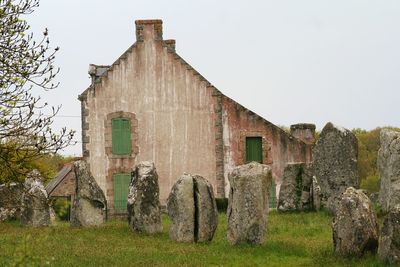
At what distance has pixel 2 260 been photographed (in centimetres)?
1755

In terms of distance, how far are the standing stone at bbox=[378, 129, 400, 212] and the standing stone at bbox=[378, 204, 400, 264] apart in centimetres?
941

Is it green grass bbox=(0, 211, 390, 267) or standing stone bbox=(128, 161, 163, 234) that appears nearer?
green grass bbox=(0, 211, 390, 267)

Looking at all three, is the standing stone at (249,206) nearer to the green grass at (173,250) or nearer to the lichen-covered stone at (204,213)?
the green grass at (173,250)

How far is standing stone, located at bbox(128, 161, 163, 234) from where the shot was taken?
24.4 meters

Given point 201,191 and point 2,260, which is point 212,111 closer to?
point 201,191

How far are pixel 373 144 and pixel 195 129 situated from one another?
47.7 m

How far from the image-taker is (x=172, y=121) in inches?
1679

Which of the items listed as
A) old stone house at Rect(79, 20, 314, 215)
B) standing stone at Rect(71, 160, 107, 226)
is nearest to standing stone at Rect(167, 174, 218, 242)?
standing stone at Rect(71, 160, 107, 226)

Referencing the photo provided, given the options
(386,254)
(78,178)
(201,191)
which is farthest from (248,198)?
(78,178)

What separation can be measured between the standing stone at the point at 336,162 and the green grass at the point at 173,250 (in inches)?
217

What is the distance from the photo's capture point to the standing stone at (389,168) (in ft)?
87.1

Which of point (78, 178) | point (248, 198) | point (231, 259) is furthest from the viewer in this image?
point (78, 178)

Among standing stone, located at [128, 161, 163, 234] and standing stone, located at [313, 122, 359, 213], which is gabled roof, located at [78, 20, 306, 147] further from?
standing stone, located at [128, 161, 163, 234]

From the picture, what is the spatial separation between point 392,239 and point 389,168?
434 inches
